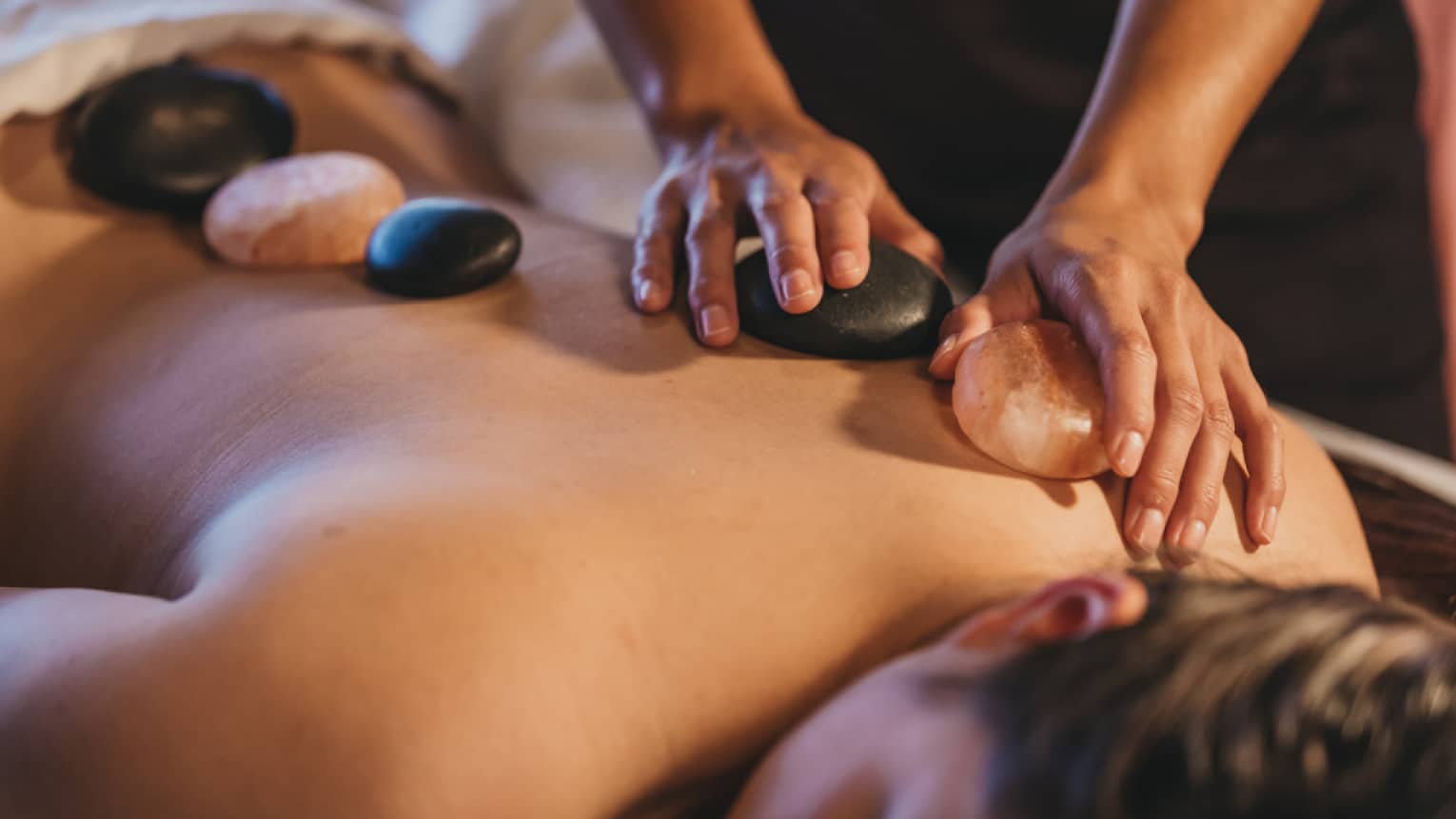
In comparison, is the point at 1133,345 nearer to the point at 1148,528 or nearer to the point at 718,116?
the point at 1148,528

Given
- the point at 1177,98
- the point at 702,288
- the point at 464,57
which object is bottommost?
the point at 464,57

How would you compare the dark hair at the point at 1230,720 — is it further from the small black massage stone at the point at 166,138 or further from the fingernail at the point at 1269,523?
the small black massage stone at the point at 166,138

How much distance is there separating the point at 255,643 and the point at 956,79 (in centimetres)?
103

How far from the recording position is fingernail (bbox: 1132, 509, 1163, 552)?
0.76m

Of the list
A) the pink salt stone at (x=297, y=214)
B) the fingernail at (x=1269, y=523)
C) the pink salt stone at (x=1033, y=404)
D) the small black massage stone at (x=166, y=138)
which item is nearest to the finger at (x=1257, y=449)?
the fingernail at (x=1269, y=523)

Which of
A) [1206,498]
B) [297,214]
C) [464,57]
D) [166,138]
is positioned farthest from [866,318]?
[464,57]

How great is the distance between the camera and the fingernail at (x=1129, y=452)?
2.47 feet

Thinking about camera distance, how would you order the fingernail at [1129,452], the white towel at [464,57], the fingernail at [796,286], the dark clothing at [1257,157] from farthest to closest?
the dark clothing at [1257,157]
the white towel at [464,57]
the fingernail at [796,286]
the fingernail at [1129,452]

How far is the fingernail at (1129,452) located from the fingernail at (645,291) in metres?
0.37

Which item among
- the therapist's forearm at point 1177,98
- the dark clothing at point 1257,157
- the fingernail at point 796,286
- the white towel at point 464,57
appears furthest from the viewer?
the dark clothing at point 1257,157

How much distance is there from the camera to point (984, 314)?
869 mm

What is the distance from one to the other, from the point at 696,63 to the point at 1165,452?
25.8 inches

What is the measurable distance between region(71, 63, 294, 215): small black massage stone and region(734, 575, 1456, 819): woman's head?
2.54ft

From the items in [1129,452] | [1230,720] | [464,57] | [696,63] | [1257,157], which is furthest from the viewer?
[464,57]
